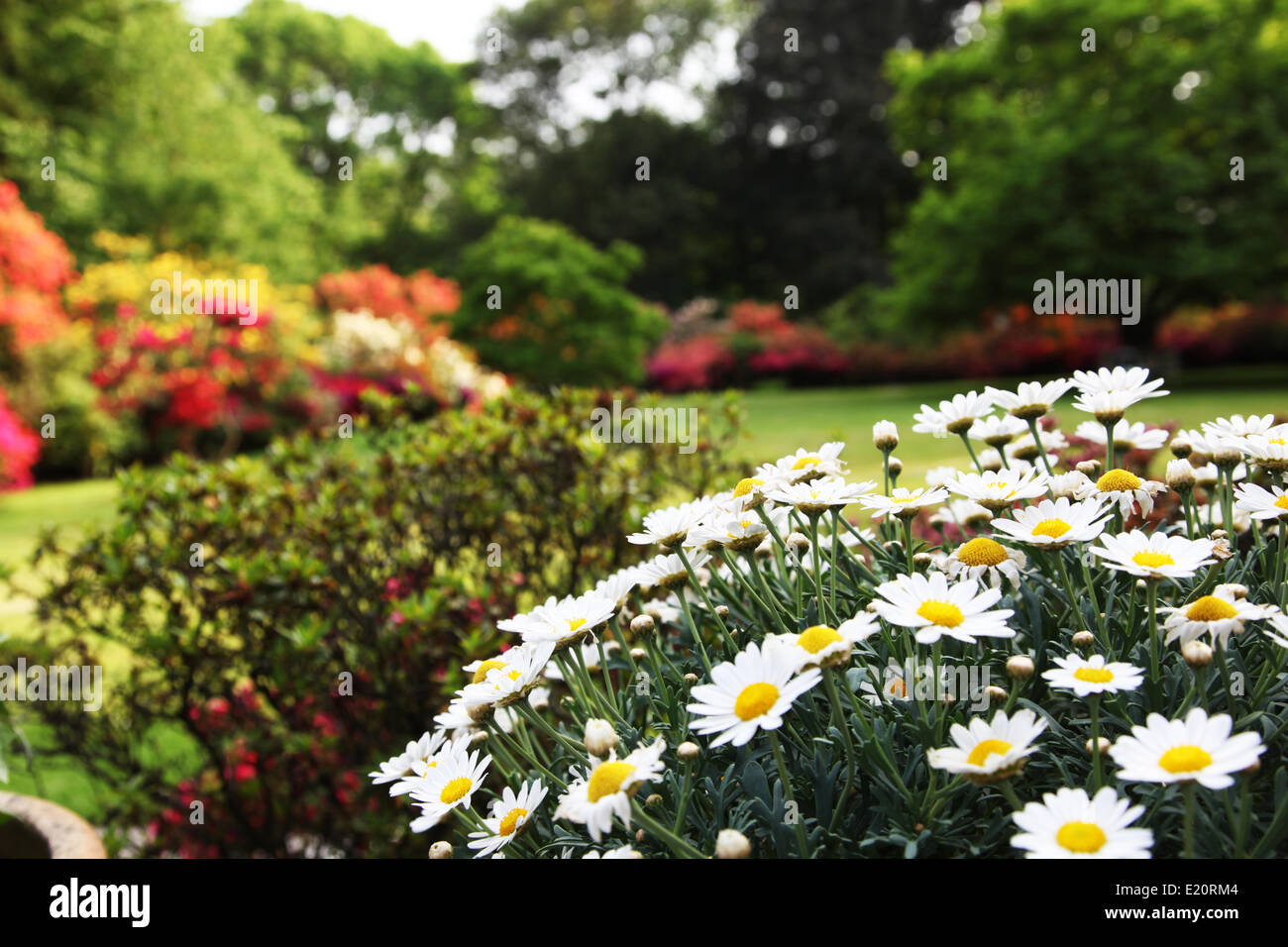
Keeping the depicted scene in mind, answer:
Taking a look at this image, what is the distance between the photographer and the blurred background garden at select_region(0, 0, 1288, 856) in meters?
2.58

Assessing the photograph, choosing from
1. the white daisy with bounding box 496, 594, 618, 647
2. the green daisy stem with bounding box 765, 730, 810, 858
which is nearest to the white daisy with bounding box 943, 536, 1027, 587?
the green daisy stem with bounding box 765, 730, 810, 858

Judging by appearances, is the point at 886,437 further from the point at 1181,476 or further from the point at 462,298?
the point at 462,298

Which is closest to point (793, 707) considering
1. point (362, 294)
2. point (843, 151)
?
point (362, 294)

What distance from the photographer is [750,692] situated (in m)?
0.90

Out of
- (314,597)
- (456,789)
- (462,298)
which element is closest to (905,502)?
(456,789)

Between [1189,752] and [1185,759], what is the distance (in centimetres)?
1

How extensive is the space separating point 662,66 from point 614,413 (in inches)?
1119

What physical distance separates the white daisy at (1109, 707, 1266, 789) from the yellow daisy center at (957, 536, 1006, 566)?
0.26 m

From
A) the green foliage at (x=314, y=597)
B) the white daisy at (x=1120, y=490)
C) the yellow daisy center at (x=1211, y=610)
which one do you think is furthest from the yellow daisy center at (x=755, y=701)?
the green foliage at (x=314, y=597)

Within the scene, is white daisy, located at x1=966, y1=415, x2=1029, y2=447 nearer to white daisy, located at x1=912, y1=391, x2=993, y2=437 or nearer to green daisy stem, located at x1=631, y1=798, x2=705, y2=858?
white daisy, located at x1=912, y1=391, x2=993, y2=437

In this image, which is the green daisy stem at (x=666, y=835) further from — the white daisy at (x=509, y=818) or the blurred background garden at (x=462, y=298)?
the blurred background garden at (x=462, y=298)

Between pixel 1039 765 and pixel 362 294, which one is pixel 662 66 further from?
pixel 1039 765

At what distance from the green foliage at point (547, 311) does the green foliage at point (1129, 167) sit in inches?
209

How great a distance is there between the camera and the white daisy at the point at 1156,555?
0.92m
